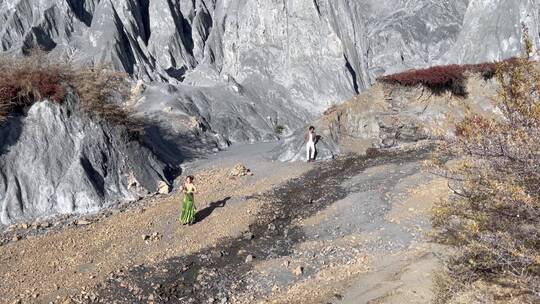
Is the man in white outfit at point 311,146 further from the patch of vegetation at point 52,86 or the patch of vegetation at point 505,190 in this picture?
the patch of vegetation at point 505,190

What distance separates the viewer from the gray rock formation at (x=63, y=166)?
15.4m

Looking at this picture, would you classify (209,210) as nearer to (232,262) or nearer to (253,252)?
(253,252)

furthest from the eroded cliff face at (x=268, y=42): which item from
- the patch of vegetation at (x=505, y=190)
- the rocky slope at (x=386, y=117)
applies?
the patch of vegetation at (x=505, y=190)

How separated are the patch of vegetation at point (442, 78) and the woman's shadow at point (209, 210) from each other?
39.1 feet

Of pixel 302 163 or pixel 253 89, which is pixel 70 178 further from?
pixel 253 89

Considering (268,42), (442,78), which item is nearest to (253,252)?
(442,78)

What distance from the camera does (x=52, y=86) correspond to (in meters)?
17.1

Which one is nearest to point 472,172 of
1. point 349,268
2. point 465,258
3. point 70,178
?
point 465,258

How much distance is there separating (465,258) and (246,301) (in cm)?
443

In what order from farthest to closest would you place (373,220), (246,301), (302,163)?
(302,163) → (373,220) → (246,301)

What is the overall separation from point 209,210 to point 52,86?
8.00m

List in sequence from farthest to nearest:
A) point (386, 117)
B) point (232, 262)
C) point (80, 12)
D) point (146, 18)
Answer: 1. point (146, 18)
2. point (80, 12)
3. point (386, 117)
4. point (232, 262)

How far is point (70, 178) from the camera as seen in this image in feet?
52.7

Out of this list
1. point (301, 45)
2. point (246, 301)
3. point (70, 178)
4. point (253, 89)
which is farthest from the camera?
point (301, 45)
